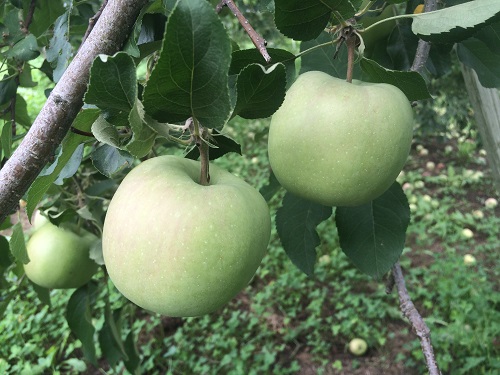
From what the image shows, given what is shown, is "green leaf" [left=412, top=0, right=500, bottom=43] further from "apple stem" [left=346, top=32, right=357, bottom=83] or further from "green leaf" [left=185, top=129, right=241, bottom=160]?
"green leaf" [left=185, top=129, right=241, bottom=160]

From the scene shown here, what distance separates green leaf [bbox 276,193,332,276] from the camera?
1.07 meters

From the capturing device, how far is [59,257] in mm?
1390

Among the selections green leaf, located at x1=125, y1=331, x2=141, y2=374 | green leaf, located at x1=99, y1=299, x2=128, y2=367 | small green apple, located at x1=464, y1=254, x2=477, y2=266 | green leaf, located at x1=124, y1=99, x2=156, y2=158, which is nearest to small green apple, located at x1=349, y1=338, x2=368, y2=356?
small green apple, located at x1=464, y1=254, x2=477, y2=266

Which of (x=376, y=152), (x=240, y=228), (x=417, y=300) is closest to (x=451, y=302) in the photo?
(x=417, y=300)

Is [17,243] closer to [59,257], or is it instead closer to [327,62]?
[59,257]

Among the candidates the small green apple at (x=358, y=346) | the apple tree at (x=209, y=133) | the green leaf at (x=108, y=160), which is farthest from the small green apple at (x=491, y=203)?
the green leaf at (x=108, y=160)

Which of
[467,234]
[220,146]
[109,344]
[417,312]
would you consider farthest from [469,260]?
[220,146]

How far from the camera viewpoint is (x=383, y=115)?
0.70m

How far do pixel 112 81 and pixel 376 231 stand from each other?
0.66 m

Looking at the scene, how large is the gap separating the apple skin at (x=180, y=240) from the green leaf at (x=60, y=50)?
41cm

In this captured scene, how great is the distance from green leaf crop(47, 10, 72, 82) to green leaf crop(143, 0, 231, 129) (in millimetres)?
425

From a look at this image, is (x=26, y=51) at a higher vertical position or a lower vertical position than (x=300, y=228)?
higher

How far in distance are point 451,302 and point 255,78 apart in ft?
8.08

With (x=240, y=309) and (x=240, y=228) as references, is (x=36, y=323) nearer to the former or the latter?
(x=240, y=309)
